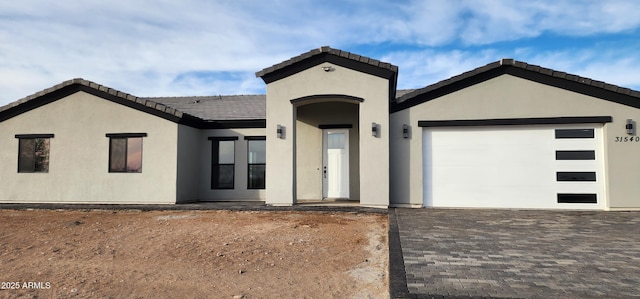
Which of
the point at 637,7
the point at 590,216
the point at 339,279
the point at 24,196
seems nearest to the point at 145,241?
the point at 339,279

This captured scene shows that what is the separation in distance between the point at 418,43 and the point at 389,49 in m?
1.94

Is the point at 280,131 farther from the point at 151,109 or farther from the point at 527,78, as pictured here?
the point at 527,78

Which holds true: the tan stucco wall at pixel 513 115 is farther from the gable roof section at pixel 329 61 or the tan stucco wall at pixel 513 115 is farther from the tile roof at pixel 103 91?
the tile roof at pixel 103 91

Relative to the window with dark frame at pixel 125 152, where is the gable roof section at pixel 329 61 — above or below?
above

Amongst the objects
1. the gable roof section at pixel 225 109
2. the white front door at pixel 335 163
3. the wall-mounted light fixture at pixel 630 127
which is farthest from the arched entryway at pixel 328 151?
the wall-mounted light fixture at pixel 630 127

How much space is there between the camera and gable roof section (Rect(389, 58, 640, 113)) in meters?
10.7

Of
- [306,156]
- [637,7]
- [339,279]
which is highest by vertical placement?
[637,7]

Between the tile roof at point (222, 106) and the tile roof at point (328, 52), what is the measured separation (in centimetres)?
264

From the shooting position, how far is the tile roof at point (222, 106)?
14.5 meters

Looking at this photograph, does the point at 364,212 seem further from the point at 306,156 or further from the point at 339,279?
the point at 339,279

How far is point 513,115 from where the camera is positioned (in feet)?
36.9

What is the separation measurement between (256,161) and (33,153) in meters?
7.98

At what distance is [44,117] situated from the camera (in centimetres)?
1348

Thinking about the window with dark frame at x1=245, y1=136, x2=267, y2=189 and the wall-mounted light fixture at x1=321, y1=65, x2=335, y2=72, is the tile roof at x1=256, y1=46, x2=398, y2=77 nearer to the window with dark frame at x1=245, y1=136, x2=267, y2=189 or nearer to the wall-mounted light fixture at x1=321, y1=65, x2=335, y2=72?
the wall-mounted light fixture at x1=321, y1=65, x2=335, y2=72
